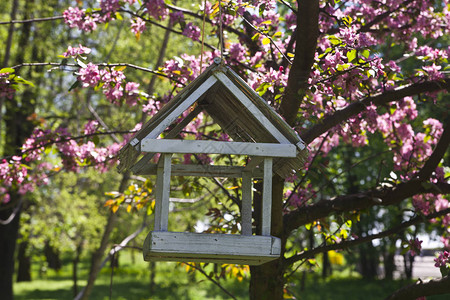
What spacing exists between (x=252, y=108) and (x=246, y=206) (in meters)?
0.60

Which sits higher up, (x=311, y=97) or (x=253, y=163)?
(x=311, y=97)

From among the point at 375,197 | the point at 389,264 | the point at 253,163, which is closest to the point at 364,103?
the point at 375,197

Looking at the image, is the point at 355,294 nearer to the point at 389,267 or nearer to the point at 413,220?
the point at 389,267

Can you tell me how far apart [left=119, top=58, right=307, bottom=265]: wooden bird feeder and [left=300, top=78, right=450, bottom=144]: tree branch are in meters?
0.66

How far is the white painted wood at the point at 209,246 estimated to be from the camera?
2.23 m

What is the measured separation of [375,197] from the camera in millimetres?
3449

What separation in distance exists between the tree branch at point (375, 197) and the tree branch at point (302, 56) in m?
0.82

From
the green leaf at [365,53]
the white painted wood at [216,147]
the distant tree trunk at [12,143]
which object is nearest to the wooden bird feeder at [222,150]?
the white painted wood at [216,147]

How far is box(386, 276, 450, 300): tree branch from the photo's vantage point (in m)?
3.27

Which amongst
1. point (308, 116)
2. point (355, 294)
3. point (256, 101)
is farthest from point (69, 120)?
point (256, 101)

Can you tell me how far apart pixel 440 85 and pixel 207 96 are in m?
1.74

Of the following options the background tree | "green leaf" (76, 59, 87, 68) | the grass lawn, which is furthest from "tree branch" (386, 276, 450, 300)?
the grass lawn

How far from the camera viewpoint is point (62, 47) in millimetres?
11141

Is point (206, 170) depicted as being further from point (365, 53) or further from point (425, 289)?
point (425, 289)
